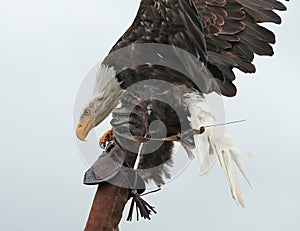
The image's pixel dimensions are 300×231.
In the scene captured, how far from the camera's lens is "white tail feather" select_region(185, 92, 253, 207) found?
356cm

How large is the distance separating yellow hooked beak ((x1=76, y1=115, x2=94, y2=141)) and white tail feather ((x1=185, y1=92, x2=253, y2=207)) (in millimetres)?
487

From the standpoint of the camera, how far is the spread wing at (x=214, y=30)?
344cm

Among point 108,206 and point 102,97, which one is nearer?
point 108,206

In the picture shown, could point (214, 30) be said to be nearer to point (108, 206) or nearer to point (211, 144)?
point (211, 144)

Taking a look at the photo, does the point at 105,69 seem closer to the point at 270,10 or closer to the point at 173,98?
the point at 173,98

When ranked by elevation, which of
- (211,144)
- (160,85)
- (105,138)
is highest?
(160,85)

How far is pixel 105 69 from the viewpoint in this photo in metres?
3.51

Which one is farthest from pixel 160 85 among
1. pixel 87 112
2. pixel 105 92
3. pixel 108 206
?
pixel 108 206

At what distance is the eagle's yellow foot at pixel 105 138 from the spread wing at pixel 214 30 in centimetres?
42

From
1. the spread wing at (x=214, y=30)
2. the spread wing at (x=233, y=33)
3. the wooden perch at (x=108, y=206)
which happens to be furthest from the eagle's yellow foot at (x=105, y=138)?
the spread wing at (x=233, y=33)

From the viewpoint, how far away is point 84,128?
3.37 metres

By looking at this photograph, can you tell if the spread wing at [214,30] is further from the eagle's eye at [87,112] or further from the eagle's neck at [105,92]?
the eagle's eye at [87,112]

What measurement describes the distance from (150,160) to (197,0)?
1226mm

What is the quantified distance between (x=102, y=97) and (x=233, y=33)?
1031mm
